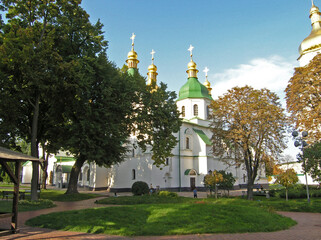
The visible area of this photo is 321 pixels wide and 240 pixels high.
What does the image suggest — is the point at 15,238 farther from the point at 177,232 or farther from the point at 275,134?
the point at 275,134

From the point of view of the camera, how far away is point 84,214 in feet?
34.8

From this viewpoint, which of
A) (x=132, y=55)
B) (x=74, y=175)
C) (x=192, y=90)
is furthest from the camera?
(x=192, y=90)

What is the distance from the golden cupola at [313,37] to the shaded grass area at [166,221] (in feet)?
97.8

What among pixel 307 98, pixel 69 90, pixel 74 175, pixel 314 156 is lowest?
pixel 74 175

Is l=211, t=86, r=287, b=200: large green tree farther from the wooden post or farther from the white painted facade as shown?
the wooden post

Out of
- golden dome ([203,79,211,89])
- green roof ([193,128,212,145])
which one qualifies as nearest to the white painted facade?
green roof ([193,128,212,145])

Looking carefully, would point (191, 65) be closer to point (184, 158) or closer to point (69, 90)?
point (184, 158)

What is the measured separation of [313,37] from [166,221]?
34361 millimetres

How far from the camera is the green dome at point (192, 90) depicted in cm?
4106

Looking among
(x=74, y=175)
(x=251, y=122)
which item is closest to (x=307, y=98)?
(x=251, y=122)

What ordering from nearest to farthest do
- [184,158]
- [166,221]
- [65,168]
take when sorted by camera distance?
[166,221], [184,158], [65,168]

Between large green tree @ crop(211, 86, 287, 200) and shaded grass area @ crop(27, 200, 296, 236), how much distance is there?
11144 millimetres

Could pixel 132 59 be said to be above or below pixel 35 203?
above

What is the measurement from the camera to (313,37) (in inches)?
1332
